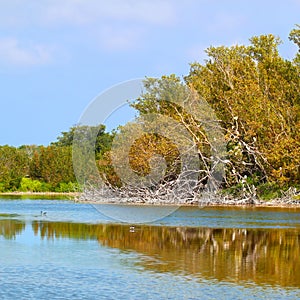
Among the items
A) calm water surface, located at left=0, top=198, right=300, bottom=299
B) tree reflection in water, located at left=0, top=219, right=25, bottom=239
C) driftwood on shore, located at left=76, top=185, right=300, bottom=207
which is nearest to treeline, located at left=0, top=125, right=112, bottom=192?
driftwood on shore, located at left=76, top=185, right=300, bottom=207

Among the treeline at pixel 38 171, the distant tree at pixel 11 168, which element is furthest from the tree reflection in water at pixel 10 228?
the distant tree at pixel 11 168

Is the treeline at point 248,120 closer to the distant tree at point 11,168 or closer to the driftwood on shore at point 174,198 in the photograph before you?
the driftwood on shore at point 174,198

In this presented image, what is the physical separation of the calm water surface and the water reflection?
0.9 inches

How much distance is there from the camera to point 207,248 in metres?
20.2

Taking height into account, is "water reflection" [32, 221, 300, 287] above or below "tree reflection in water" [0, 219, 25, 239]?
below

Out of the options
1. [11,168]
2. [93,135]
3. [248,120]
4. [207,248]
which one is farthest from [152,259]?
[11,168]

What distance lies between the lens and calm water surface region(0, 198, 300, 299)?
13625mm

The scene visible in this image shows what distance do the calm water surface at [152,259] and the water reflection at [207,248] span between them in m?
0.02

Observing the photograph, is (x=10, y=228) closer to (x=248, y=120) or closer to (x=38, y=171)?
(x=248, y=120)

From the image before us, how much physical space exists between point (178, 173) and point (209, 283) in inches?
1214

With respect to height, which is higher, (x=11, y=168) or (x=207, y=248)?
(x=11, y=168)

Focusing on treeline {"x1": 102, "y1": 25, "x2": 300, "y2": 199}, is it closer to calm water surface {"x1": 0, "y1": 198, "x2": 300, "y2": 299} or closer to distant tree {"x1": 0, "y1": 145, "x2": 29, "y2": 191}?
calm water surface {"x1": 0, "y1": 198, "x2": 300, "y2": 299}

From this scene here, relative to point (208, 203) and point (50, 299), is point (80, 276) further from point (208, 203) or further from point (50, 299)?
point (208, 203)

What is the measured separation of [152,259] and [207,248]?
2.77m
